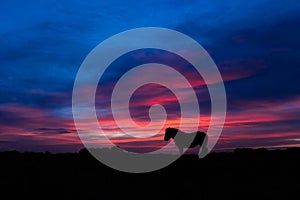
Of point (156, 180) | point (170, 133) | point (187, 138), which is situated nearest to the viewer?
point (156, 180)

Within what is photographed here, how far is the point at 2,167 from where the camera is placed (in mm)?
20188

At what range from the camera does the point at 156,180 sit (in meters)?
17.8

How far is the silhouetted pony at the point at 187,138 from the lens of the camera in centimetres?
2948

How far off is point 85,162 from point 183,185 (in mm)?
8216

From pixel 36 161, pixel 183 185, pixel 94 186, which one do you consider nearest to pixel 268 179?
pixel 183 185

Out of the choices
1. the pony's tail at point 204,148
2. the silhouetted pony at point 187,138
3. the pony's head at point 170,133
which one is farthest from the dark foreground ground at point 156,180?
the pony's head at point 170,133

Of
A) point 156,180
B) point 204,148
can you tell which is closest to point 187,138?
point 204,148

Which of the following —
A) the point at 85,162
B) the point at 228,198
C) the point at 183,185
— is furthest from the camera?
the point at 85,162

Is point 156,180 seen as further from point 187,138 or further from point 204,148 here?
point 204,148

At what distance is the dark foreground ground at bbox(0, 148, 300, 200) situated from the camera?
49.0 ft

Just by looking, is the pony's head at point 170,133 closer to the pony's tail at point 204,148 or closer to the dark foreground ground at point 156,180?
the pony's tail at point 204,148

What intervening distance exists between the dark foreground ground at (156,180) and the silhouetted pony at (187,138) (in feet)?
20.3

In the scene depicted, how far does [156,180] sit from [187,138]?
12087mm

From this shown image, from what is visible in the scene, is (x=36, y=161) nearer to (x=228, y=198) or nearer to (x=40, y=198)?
(x=40, y=198)
